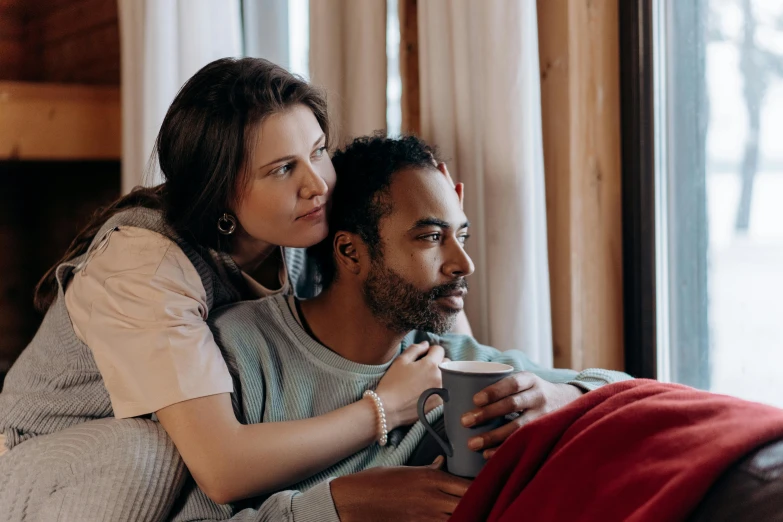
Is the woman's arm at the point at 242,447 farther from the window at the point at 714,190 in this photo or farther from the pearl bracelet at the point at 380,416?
the window at the point at 714,190

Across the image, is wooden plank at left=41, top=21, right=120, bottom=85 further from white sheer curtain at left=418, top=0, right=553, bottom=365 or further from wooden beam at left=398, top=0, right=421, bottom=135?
white sheer curtain at left=418, top=0, right=553, bottom=365

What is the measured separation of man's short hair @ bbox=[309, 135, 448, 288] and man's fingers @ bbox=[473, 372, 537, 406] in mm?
368

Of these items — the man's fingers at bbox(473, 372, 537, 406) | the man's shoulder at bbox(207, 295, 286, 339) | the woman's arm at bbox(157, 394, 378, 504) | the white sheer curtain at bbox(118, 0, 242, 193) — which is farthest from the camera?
the white sheer curtain at bbox(118, 0, 242, 193)

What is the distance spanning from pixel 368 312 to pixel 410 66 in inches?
27.8

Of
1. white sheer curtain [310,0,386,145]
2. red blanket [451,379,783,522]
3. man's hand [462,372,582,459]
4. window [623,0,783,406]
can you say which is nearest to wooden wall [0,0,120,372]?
white sheer curtain [310,0,386,145]

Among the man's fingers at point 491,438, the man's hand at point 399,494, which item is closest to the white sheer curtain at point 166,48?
the man's hand at point 399,494

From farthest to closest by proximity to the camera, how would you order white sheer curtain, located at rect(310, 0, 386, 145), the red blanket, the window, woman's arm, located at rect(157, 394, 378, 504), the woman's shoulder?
white sheer curtain, located at rect(310, 0, 386, 145)
the window
the woman's shoulder
woman's arm, located at rect(157, 394, 378, 504)
the red blanket

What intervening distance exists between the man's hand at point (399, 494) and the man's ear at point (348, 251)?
1.37 feet

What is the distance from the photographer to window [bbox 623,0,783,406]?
157 centimetres

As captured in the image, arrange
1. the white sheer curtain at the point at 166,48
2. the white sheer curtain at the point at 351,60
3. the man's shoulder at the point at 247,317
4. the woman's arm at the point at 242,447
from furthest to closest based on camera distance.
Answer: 1. the white sheer curtain at the point at 166,48
2. the white sheer curtain at the point at 351,60
3. the man's shoulder at the point at 247,317
4. the woman's arm at the point at 242,447

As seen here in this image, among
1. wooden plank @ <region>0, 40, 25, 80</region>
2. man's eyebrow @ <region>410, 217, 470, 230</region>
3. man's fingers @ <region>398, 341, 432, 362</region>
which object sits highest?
wooden plank @ <region>0, 40, 25, 80</region>

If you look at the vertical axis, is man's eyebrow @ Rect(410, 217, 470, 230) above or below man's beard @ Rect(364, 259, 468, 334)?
above

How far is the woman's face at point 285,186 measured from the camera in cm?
133

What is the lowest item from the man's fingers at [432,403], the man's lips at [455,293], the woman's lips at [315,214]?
the man's fingers at [432,403]
